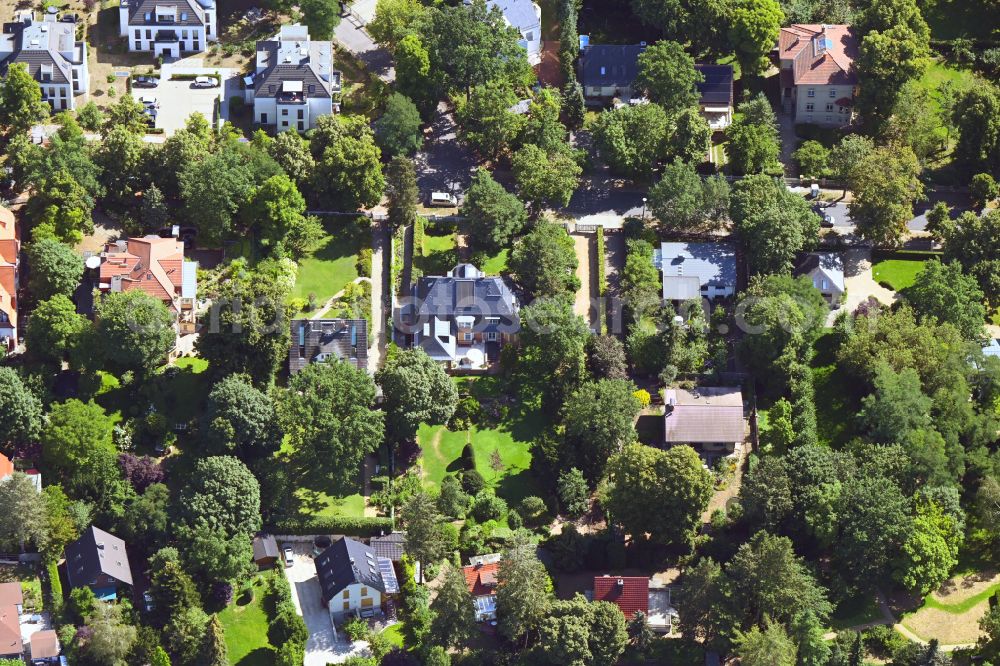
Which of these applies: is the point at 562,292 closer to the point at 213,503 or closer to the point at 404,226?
the point at 404,226

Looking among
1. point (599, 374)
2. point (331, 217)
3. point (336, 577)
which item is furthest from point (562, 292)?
point (336, 577)

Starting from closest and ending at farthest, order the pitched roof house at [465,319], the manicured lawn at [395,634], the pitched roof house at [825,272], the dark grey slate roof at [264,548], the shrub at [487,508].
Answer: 1. the manicured lawn at [395,634]
2. the dark grey slate roof at [264,548]
3. the shrub at [487,508]
4. the pitched roof house at [465,319]
5. the pitched roof house at [825,272]

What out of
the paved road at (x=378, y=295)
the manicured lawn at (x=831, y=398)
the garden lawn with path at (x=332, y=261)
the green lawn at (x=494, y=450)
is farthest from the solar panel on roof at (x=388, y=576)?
the manicured lawn at (x=831, y=398)

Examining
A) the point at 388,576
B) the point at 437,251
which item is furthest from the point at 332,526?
the point at 437,251

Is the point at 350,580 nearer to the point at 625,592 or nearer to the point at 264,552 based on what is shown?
the point at 264,552

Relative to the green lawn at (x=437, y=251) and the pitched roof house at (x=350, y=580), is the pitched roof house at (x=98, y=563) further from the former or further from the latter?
the green lawn at (x=437, y=251)

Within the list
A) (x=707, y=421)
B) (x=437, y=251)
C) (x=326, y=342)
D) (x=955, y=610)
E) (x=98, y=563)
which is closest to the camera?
(x=98, y=563)
